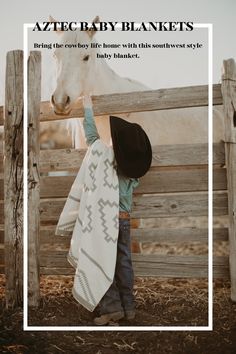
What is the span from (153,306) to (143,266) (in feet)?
1.20

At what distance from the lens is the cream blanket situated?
3.31m

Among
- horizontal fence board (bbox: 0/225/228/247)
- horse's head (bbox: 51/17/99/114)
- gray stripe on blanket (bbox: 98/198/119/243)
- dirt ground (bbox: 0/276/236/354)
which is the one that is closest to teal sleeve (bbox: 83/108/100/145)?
horse's head (bbox: 51/17/99/114)

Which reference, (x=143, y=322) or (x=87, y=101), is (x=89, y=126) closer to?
(x=87, y=101)

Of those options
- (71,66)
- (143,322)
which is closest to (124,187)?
(143,322)

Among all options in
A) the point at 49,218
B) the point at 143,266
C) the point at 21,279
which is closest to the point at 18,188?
the point at 49,218

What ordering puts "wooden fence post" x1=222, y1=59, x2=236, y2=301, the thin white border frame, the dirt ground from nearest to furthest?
the dirt ground
the thin white border frame
"wooden fence post" x1=222, y1=59, x2=236, y2=301

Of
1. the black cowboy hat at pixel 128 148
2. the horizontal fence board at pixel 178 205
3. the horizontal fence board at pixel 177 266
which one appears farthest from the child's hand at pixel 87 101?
the horizontal fence board at pixel 177 266

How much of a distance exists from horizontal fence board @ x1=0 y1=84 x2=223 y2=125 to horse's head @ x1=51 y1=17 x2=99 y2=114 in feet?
0.55

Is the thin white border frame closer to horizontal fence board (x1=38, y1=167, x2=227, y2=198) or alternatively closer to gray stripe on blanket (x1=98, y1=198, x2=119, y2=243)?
horizontal fence board (x1=38, y1=167, x2=227, y2=198)

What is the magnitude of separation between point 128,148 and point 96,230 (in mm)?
726

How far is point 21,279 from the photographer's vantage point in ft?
12.2

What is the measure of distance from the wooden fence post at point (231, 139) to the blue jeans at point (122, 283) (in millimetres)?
914

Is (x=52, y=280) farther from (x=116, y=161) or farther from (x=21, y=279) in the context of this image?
(x=116, y=161)

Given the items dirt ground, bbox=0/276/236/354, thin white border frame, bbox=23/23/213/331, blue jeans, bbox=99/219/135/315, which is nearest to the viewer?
dirt ground, bbox=0/276/236/354
